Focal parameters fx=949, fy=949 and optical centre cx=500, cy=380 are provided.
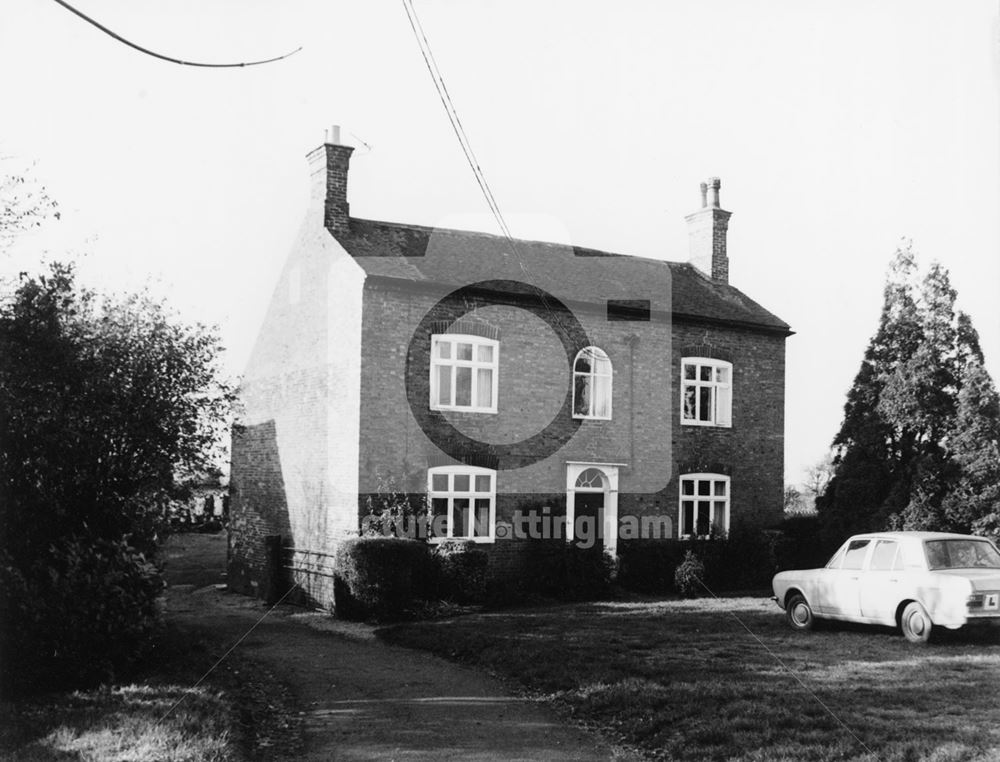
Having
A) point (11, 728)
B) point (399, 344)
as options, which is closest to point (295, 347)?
point (399, 344)

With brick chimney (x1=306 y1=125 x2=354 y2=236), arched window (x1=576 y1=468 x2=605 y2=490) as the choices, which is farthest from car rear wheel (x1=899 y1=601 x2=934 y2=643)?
brick chimney (x1=306 y1=125 x2=354 y2=236)

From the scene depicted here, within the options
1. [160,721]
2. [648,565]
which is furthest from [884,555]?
[160,721]

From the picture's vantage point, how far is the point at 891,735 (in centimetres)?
872

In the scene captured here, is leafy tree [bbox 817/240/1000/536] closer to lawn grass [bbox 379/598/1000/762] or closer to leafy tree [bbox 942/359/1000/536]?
leafy tree [bbox 942/359/1000/536]

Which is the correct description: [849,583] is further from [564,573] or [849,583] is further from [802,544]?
[802,544]

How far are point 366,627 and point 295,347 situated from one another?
27.3ft

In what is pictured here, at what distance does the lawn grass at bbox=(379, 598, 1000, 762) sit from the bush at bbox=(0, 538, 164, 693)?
453cm

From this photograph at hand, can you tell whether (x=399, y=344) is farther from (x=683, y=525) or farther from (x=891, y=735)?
(x=891, y=735)

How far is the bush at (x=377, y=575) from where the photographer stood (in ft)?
58.6

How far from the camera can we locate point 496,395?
70.7ft

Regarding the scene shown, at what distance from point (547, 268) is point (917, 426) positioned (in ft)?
33.2

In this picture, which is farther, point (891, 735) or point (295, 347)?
point (295, 347)

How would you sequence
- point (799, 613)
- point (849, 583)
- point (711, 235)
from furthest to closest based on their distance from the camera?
point (711, 235)
point (799, 613)
point (849, 583)

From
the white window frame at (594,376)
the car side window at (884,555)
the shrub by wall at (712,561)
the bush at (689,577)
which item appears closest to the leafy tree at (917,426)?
the shrub by wall at (712,561)
